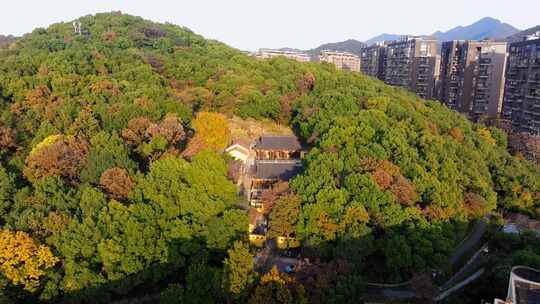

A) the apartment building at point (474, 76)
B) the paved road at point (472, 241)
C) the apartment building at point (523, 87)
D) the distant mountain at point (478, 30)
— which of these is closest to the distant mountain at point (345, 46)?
the distant mountain at point (478, 30)

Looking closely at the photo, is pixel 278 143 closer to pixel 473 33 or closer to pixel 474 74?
pixel 474 74

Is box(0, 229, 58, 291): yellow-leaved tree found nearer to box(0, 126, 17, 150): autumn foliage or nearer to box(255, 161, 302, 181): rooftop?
box(0, 126, 17, 150): autumn foliage

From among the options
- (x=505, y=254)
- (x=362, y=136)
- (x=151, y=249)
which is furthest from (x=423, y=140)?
(x=151, y=249)

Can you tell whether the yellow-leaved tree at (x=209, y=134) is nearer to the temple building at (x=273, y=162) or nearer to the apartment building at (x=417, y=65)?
the temple building at (x=273, y=162)

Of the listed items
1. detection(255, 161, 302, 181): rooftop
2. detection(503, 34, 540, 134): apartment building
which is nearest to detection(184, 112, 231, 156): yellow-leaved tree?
detection(255, 161, 302, 181): rooftop

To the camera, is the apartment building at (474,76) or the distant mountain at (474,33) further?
the distant mountain at (474,33)

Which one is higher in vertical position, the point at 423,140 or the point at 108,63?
the point at 108,63

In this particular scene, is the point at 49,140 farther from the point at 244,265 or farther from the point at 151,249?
the point at 244,265
